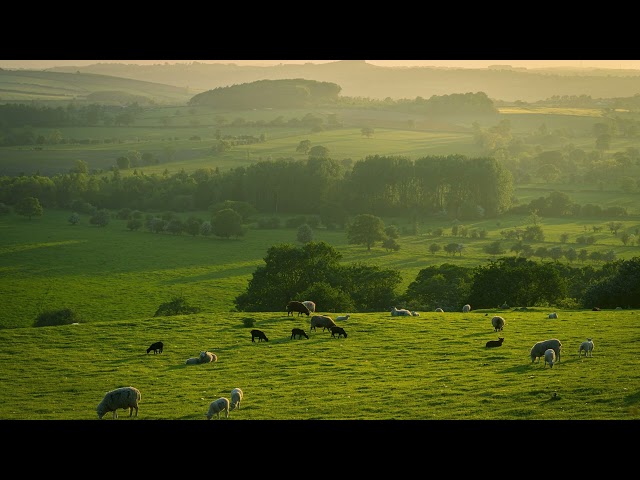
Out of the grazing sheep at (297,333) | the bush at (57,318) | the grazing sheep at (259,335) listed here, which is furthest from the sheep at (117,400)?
the bush at (57,318)

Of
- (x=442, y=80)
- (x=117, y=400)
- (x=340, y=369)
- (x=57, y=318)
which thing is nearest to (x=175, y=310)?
(x=57, y=318)

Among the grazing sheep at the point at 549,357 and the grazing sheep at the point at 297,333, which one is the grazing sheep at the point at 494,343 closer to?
the grazing sheep at the point at 549,357

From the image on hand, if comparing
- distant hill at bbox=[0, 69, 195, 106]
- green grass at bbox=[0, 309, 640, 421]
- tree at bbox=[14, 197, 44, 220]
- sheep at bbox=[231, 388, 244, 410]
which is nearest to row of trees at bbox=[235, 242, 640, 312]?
green grass at bbox=[0, 309, 640, 421]

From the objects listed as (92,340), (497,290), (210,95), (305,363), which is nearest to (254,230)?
(497,290)

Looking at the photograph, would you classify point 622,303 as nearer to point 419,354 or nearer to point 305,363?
point 419,354

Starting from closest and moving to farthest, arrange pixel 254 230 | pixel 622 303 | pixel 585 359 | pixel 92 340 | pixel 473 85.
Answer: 1. pixel 585 359
2. pixel 92 340
3. pixel 622 303
4. pixel 254 230
5. pixel 473 85

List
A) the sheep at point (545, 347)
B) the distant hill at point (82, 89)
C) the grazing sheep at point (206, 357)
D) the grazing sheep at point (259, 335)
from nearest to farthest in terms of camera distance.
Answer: the sheep at point (545, 347), the grazing sheep at point (206, 357), the grazing sheep at point (259, 335), the distant hill at point (82, 89)
